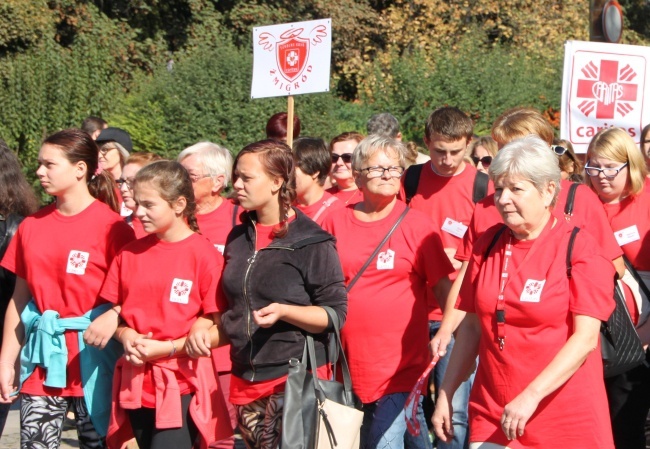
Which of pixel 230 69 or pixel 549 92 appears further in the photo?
pixel 549 92

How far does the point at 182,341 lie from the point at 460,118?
7.35ft

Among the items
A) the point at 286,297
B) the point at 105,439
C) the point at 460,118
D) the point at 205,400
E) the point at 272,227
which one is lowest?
the point at 105,439

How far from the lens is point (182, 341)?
4.67 meters

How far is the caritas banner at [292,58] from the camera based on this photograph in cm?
885

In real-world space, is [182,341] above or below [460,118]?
below

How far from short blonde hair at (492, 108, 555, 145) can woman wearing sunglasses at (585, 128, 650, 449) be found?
Answer: 0.56 meters

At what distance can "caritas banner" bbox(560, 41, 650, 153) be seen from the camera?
8.80m

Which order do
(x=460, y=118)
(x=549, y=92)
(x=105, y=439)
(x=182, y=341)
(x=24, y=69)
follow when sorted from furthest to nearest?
(x=549, y=92) → (x=24, y=69) → (x=460, y=118) → (x=105, y=439) → (x=182, y=341)

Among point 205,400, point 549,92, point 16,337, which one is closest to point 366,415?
point 205,400

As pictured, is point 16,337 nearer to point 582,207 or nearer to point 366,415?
point 366,415

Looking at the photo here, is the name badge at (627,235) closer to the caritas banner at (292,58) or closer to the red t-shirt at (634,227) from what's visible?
the red t-shirt at (634,227)

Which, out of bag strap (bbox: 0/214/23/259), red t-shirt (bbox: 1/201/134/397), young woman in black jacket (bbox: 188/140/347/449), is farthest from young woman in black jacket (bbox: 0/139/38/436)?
Result: young woman in black jacket (bbox: 188/140/347/449)

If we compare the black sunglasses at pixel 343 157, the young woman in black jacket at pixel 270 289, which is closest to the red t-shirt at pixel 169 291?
the young woman in black jacket at pixel 270 289

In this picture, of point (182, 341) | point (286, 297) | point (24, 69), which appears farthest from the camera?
point (24, 69)
